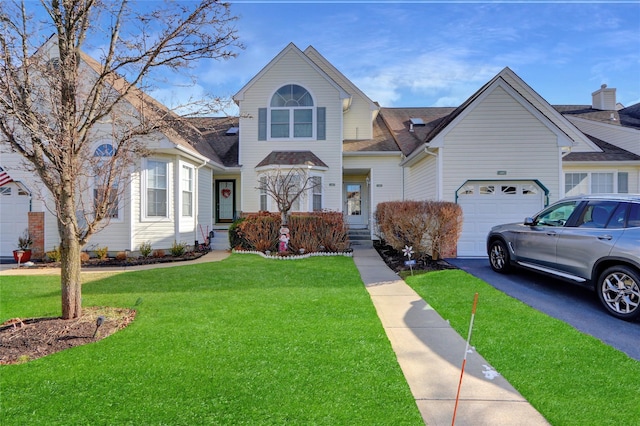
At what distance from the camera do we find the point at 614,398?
120 inches

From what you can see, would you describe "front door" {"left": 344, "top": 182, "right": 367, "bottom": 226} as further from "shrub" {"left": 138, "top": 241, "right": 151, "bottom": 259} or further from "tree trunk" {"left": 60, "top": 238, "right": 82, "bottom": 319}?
"tree trunk" {"left": 60, "top": 238, "right": 82, "bottom": 319}

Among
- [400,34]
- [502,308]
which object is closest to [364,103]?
[400,34]

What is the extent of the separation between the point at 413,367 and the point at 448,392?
527 millimetres

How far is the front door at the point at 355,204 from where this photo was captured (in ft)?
56.6

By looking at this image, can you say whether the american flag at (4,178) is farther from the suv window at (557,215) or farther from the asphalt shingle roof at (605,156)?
the asphalt shingle roof at (605,156)

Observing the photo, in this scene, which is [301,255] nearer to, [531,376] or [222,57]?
[222,57]

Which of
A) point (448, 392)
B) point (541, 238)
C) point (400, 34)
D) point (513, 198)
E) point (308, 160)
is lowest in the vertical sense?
point (448, 392)

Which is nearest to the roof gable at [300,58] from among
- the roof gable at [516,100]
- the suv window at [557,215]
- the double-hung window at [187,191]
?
the double-hung window at [187,191]

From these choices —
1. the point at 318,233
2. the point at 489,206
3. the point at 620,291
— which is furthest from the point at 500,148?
the point at 620,291

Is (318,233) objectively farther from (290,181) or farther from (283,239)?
(290,181)

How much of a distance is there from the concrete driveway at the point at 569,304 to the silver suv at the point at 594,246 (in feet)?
1.09

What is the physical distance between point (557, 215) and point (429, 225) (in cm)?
286

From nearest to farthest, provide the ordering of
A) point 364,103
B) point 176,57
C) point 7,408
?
point 7,408 < point 176,57 < point 364,103

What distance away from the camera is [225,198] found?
1612 cm
